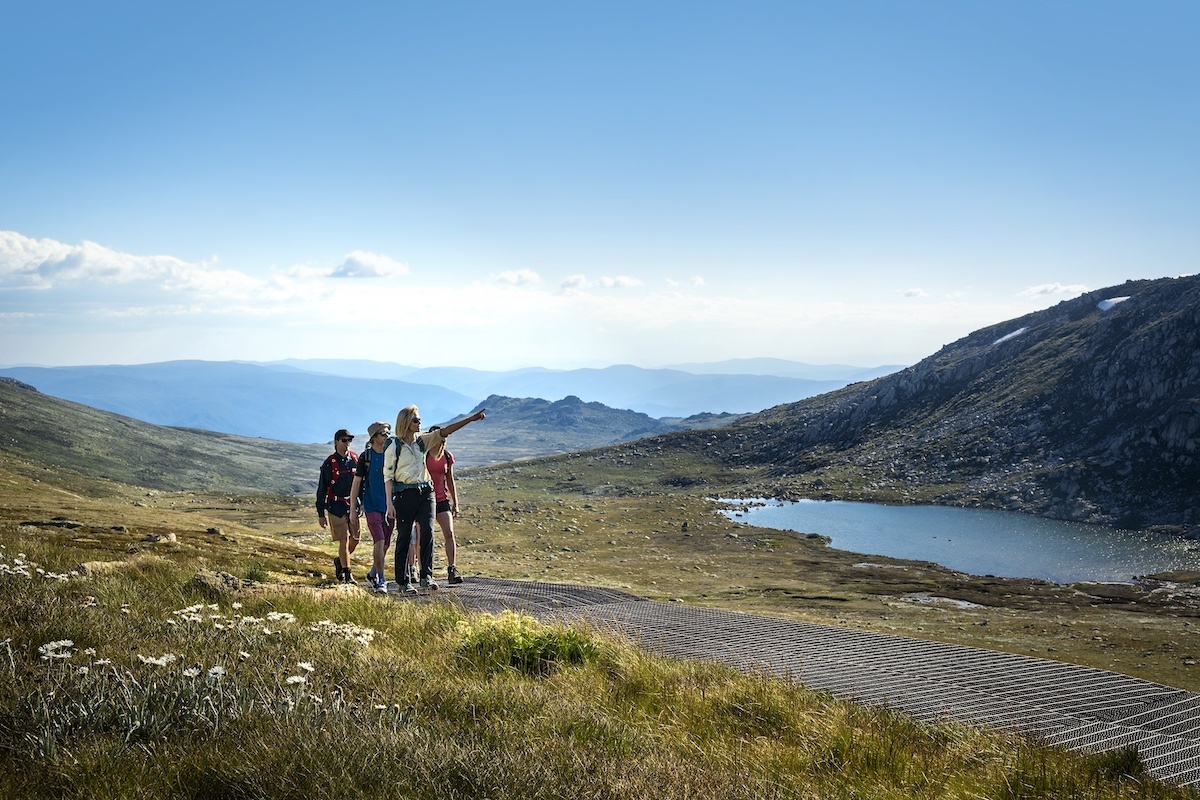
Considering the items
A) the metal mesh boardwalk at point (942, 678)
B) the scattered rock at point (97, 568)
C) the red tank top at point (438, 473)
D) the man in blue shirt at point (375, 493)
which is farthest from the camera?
the red tank top at point (438, 473)

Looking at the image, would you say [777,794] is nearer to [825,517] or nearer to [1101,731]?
[1101,731]

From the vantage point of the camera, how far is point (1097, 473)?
86812mm

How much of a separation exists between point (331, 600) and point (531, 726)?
22.8 feet

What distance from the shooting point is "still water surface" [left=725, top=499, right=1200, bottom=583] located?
5500 cm

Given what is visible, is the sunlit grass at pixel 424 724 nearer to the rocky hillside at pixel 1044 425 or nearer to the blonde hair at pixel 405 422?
the blonde hair at pixel 405 422

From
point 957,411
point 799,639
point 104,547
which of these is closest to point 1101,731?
point 799,639

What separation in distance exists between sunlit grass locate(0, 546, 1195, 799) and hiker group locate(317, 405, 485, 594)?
4986 mm

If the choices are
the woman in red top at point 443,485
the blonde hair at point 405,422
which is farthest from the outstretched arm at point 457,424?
the blonde hair at point 405,422

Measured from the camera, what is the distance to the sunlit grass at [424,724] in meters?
4.63

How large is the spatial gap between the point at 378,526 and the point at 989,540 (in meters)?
66.9

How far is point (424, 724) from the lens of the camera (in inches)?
228

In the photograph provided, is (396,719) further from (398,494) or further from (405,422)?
(398,494)

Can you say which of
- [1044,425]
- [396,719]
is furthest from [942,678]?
[1044,425]

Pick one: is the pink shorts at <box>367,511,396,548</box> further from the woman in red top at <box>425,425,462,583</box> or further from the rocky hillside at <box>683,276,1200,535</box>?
the rocky hillside at <box>683,276,1200,535</box>
